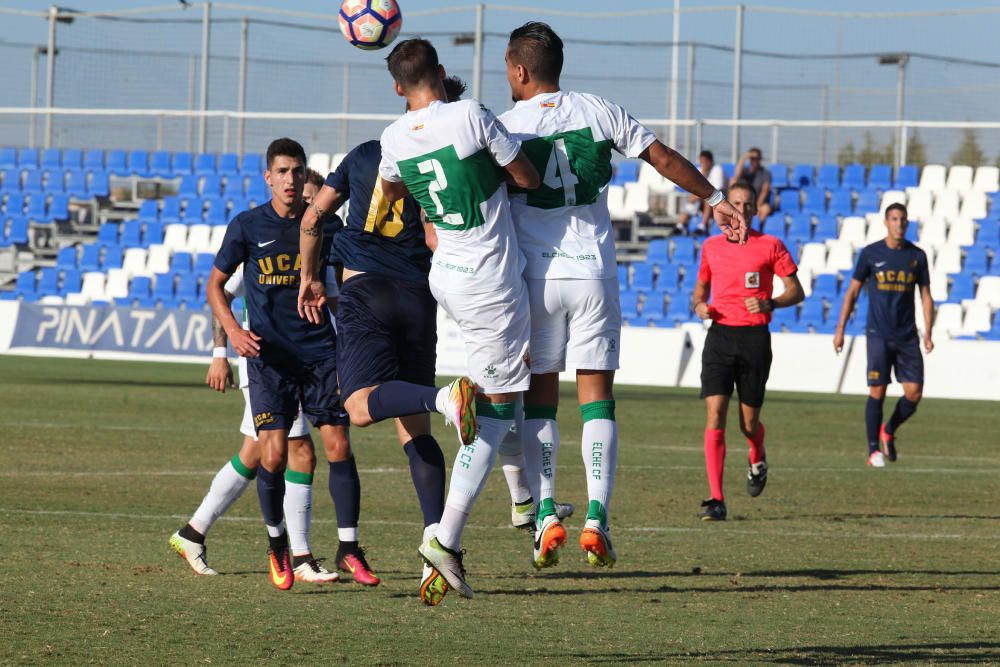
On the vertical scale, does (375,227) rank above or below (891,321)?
above

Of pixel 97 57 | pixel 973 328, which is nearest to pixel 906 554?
pixel 973 328

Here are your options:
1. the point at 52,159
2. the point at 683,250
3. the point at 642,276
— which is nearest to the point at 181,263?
the point at 52,159

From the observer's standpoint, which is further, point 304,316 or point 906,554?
point 906,554

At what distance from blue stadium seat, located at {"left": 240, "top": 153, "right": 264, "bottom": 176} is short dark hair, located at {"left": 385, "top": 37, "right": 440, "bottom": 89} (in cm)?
2744

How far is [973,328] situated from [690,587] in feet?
62.4

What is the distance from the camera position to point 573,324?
684cm

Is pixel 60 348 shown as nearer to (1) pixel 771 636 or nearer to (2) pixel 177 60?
(2) pixel 177 60

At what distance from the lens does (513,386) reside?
6.52 metres

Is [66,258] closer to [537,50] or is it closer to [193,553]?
[193,553]

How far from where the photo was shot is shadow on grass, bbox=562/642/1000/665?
6.05 metres

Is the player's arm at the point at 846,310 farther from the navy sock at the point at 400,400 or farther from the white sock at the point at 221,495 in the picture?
the navy sock at the point at 400,400

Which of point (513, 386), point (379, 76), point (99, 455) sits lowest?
point (99, 455)

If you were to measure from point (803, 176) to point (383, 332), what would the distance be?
24344mm

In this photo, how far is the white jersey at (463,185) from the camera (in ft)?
20.7
